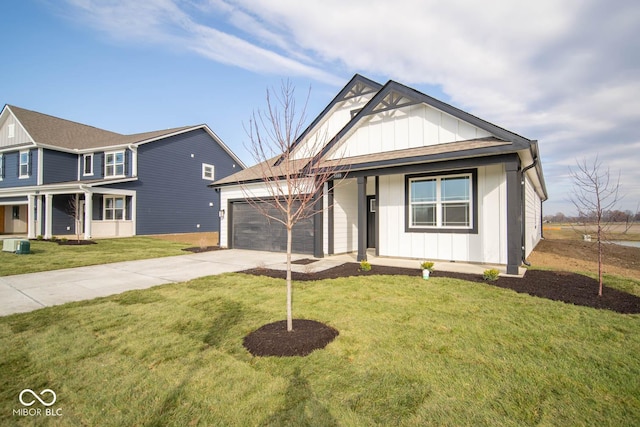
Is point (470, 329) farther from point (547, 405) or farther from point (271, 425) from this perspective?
point (271, 425)

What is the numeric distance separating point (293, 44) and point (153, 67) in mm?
6562

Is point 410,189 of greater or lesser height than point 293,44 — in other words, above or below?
below

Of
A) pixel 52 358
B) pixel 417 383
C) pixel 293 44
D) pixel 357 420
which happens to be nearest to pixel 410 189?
pixel 293 44

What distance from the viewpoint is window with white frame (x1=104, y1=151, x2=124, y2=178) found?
2028cm

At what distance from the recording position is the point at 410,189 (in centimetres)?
992

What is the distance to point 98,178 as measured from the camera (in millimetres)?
20875

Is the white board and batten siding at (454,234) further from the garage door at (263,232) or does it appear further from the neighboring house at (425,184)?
the garage door at (263,232)

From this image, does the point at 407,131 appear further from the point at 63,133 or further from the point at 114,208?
the point at 63,133

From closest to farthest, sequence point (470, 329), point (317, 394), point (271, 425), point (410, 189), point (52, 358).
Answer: point (271, 425)
point (317, 394)
point (52, 358)
point (470, 329)
point (410, 189)

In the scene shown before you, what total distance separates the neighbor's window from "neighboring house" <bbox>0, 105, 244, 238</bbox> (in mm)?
13920

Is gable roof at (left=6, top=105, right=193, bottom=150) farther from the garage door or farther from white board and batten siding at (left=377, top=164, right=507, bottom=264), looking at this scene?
white board and batten siding at (left=377, top=164, right=507, bottom=264)

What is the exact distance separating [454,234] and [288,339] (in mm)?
7243

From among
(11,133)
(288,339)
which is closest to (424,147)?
(288,339)

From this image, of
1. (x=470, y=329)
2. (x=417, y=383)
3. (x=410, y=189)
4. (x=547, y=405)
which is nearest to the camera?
(x=547, y=405)
